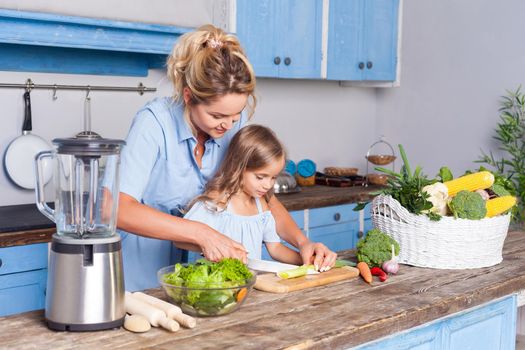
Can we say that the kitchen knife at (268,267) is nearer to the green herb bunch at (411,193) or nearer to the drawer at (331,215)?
the green herb bunch at (411,193)

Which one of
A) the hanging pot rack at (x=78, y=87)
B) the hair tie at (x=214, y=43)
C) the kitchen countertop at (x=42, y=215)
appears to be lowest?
the kitchen countertop at (x=42, y=215)

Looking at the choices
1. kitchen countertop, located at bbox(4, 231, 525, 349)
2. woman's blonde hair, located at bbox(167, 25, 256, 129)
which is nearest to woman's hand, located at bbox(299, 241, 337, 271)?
kitchen countertop, located at bbox(4, 231, 525, 349)

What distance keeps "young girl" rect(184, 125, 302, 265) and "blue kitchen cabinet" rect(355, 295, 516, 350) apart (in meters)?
0.57

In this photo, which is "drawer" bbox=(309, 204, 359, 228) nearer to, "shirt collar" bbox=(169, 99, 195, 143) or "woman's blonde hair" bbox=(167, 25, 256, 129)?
"shirt collar" bbox=(169, 99, 195, 143)

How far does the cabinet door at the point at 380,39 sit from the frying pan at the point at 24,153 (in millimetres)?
2166

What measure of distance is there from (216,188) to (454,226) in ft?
2.61

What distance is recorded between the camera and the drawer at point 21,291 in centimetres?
301

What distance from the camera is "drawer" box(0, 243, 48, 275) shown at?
2977 millimetres

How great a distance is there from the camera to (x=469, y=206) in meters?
2.36

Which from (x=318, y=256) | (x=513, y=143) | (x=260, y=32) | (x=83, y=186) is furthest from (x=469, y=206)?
(x=513, y=143)

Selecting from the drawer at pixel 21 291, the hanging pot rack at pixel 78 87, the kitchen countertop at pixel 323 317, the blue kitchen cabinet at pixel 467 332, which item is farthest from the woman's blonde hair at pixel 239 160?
the hanging pot rack at pixel 78 87

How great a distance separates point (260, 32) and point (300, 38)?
0.33 m

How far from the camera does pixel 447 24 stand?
4887 mm

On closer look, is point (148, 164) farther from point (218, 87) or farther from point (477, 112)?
point (477, 112)
